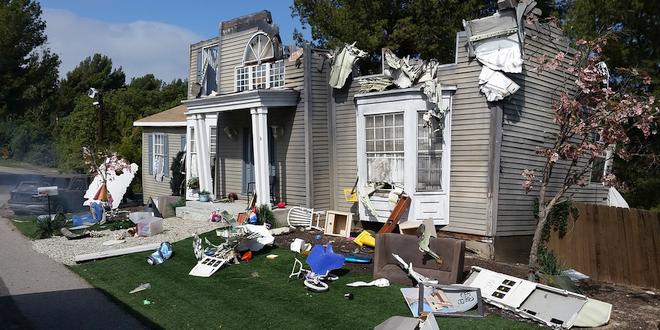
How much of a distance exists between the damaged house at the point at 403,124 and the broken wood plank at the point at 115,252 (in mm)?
3159

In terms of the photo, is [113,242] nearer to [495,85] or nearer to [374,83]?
[374,83]

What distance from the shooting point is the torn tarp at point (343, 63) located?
13.5 meters

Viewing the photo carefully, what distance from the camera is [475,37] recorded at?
11375mm

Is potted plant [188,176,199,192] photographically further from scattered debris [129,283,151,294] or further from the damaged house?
scattered debris [129,283,151,294]

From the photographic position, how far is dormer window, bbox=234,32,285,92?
15070 millimetres

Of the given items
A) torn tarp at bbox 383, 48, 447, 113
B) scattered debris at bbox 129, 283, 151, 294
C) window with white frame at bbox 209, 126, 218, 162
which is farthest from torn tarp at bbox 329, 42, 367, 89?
scattered debris at bbox 129, 283, 151, 294

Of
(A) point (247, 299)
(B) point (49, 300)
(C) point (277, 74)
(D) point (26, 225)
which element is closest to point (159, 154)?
(D) point (26, 225)

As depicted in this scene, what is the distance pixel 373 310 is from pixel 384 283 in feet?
4.04

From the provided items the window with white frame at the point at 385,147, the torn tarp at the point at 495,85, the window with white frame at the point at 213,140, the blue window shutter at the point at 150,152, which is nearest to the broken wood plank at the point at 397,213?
the window with white frame at the point at 385,147

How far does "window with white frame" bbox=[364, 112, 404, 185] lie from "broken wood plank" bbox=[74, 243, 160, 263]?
194 inches

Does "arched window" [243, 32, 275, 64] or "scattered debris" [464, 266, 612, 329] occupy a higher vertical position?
"arched window" [243, 32, 275, 64]

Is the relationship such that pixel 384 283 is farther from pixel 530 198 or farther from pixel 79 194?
pixel 79 194

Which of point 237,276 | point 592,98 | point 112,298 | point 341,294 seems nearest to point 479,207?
point 592,98

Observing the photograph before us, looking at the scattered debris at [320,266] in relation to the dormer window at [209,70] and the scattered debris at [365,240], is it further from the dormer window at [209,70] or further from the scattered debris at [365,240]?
the dormer window at [209,70]
